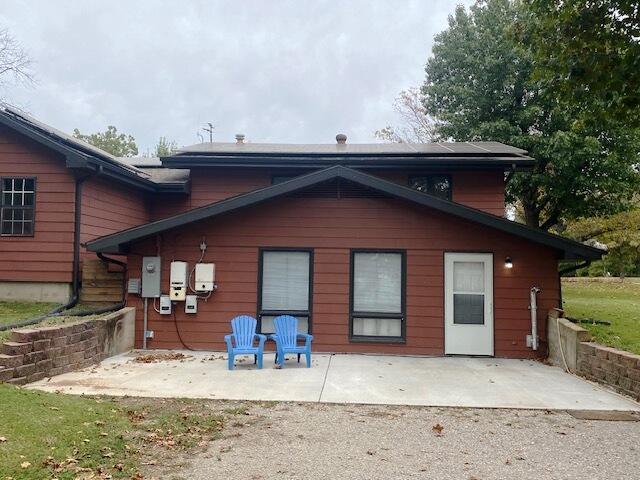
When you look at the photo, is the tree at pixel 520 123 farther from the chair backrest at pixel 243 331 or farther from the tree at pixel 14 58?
the tree at pixel 14 58

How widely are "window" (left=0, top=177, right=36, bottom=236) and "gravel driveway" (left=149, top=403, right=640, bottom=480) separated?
22.5ft

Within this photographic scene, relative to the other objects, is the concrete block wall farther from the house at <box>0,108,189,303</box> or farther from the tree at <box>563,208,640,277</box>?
the tree at <box>563,208,640,277</box>

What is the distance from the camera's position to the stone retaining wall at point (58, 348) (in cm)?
577

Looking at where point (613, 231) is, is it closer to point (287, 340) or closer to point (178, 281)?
point (287, 340)

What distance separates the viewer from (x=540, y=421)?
5047 millimetres

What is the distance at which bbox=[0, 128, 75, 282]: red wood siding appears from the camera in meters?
9.51

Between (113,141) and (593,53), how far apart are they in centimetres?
4269

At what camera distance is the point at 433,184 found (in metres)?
11.2

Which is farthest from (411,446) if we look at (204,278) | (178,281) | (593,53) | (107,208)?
(107,208)

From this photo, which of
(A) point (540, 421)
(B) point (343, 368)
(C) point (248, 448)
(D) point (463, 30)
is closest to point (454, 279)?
(B) point (343, 368)

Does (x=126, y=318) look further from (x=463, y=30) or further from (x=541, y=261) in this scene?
(x=463, y=30)

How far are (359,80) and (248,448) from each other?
113ft

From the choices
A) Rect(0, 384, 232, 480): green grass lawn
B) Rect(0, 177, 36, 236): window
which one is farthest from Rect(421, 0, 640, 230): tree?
Rect(0, 384, 232, 480): green grass lawn

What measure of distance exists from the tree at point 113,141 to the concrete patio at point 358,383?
3884cm
